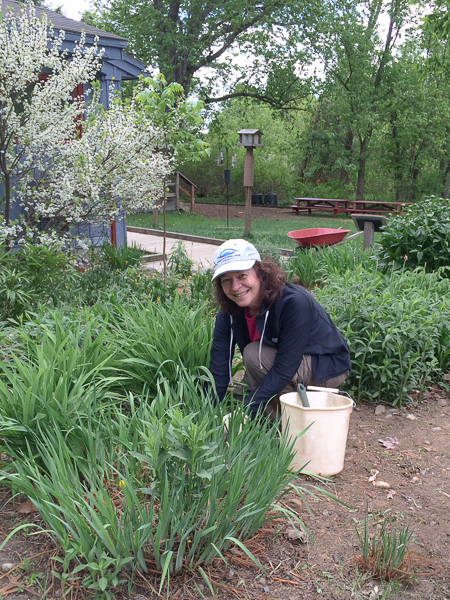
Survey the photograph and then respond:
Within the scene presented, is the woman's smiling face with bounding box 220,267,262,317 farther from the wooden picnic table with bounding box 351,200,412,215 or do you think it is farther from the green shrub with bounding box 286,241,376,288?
the wooden picnic table with bounding box 351,200,412,215

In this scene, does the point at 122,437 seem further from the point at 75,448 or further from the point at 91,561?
the point at 91,561

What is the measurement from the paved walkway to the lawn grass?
89cm

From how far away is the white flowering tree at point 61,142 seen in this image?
5941 millimetres

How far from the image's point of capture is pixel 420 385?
402 centimetres

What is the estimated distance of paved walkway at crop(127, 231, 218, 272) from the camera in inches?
385

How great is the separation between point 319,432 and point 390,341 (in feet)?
4.33

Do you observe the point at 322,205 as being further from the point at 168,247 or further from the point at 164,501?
the point at 164,501

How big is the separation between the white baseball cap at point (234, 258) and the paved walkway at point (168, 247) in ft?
19.7

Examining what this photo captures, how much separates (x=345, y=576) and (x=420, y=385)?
6.73ft

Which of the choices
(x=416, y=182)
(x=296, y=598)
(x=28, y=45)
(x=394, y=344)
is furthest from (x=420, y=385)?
(x=416, y=182)

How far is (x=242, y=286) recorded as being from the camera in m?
2.97

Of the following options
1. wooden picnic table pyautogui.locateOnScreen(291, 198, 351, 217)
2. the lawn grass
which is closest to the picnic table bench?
wooden picnic table pyautogui.locateOnScreen(291, 198, 351, 217)

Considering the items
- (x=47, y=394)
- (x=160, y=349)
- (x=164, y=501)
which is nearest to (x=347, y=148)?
(x=160, y=349)

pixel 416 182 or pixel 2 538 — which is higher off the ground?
pixel 416 182
